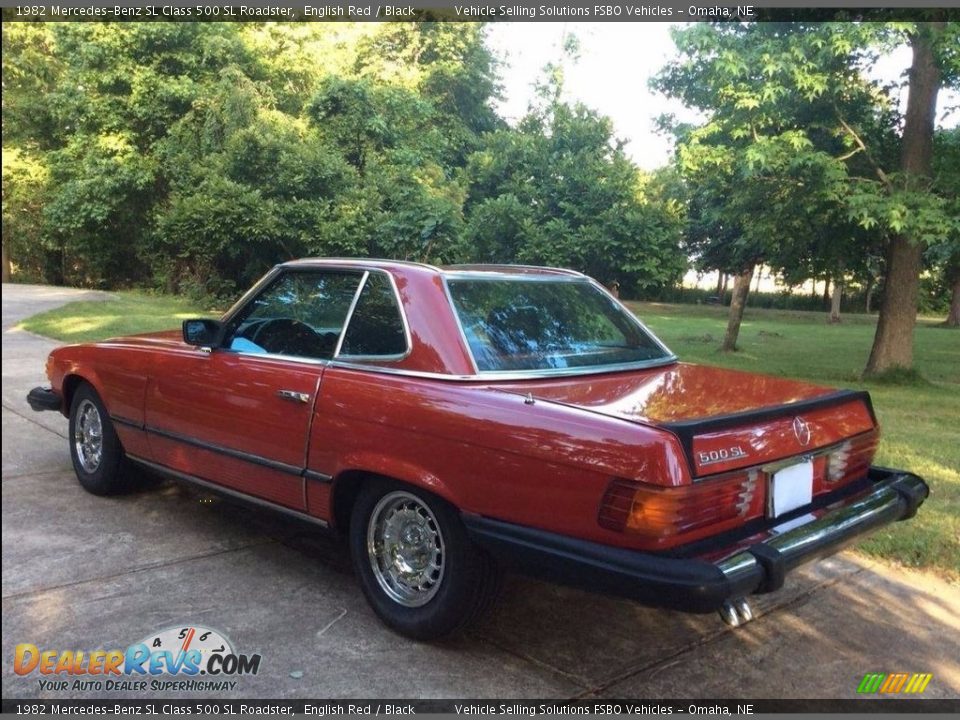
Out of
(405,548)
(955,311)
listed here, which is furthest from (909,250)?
(955,311)

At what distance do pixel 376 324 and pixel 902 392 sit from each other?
31.4 ft

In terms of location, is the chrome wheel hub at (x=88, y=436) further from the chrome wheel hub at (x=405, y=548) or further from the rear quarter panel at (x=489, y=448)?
the chrome wheel hub at (x=405, y=548)

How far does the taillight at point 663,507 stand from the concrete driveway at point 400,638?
0.72m

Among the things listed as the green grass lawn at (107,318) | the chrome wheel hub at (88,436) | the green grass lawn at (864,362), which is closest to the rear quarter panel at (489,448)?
the chrome wheel hub at (88,436)

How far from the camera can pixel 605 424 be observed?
2.83 metres

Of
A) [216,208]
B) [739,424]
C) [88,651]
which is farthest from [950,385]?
[216,208]

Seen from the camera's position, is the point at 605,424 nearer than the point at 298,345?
Yes

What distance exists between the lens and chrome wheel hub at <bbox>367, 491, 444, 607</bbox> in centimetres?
331

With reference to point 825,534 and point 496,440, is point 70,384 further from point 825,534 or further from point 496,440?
point 825,534

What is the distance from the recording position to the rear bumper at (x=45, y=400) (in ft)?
17.8

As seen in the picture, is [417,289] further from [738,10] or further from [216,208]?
[216,208]

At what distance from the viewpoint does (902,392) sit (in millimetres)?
11031

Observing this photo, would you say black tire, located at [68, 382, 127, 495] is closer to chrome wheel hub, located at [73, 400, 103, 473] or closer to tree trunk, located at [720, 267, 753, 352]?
chrome wheel hub, located at [73, 400, 103, 473]

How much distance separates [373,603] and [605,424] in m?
1.36
